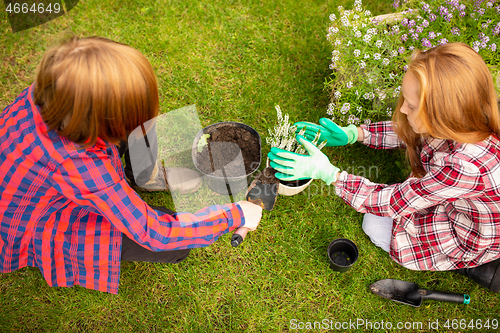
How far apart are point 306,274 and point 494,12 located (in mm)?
2083

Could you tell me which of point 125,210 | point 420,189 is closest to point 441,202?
point 420,189

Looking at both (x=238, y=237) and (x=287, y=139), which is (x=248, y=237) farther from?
(x=287, y=139)

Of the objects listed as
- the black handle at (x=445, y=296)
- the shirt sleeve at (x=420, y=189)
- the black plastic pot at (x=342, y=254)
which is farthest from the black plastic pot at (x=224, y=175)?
the black handle at (x=445, y=296)

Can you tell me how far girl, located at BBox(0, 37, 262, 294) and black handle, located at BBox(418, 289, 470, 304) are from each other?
1253 millimetres

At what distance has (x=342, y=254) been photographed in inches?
77.7

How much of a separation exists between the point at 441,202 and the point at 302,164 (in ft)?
2.32

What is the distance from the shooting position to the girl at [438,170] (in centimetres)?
125

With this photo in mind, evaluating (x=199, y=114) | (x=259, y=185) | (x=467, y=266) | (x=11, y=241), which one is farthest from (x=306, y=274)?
(x=11, y=241)

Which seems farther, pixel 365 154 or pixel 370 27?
pixel 365 154

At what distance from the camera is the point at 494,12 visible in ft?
6.14

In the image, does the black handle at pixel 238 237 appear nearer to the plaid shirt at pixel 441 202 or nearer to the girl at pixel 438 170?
the girl at pixel 438 170

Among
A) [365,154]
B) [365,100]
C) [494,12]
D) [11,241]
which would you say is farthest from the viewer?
[365,154]

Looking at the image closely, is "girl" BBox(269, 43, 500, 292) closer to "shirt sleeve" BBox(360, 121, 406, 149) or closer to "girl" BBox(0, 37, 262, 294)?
"shirt sleeve" BBox(360, 121, 406, 149)

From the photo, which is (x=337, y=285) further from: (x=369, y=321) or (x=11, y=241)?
(x=11, y=241)
